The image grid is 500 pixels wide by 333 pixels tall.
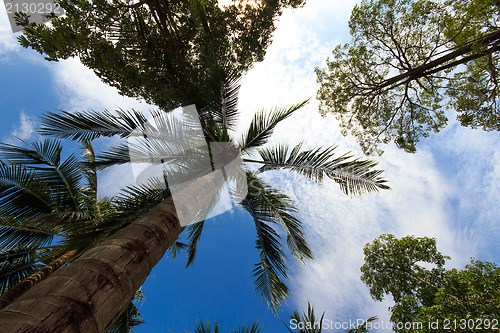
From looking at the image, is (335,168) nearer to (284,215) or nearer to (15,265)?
(284,215)

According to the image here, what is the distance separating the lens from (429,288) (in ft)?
→ 22.8

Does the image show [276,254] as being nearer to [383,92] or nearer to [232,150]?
[232,150]

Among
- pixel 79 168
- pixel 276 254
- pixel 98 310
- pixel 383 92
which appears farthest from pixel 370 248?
pixel 79 168

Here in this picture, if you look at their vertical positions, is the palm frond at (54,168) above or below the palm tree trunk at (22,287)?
above

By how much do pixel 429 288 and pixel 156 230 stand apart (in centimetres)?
880

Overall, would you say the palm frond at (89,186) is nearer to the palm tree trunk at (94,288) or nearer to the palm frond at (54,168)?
the palm frond at (54,168)

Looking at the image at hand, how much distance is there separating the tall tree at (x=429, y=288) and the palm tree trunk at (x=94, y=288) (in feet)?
21.3

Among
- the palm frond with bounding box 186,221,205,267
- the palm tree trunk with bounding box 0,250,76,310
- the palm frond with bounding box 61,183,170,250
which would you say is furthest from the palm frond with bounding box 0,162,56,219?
the palm frond with bounding box 186,221,205,267

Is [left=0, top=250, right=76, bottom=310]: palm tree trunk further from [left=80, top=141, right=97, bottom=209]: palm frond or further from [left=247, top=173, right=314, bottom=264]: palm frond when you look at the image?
[left=247, top=173, right=314, bottom=264]: palm frond

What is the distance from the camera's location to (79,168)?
596cm

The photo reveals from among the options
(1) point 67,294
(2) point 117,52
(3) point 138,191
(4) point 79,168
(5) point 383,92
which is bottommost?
(1) point 67,294

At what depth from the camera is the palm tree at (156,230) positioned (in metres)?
1.58

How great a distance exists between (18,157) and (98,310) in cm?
492

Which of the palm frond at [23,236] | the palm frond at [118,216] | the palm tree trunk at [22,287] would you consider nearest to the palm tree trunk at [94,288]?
the palm frond at [118,216]
